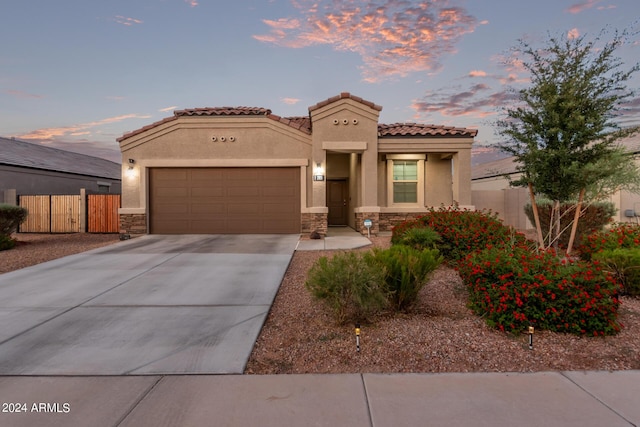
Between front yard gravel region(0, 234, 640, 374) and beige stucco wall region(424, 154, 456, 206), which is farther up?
beige stucco wall region(424, 154, 456, 206)

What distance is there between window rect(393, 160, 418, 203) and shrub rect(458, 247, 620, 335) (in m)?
9.04

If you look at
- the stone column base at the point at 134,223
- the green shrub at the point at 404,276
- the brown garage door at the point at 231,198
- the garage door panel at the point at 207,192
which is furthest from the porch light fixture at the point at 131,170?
the green shrub at the point at 404,276

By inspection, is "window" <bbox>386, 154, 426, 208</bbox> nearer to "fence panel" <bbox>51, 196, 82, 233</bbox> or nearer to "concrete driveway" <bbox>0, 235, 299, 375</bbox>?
"concrete driveway" <bbox>0, 235, 299, 375</bbox>

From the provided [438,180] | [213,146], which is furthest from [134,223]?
[438,180]

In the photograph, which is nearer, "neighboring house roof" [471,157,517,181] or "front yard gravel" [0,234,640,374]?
"front yard gravel" [0,234,640,374]

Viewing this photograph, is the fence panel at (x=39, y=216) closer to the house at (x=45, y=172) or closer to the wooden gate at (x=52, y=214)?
the wooden gate at (x=52, y=214)

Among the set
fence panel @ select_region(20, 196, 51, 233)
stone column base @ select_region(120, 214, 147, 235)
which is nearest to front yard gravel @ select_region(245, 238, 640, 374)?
stone column base @ select_region(120, 214, 147, 235)

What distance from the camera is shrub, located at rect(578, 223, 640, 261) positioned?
606cm

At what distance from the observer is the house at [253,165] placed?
11.8m

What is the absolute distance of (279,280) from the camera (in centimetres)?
587

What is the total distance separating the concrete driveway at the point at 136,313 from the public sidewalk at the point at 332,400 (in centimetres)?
28

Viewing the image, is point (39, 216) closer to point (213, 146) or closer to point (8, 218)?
point (8, 218)

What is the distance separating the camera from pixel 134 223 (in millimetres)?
11984

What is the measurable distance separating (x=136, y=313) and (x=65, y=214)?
13.1m
